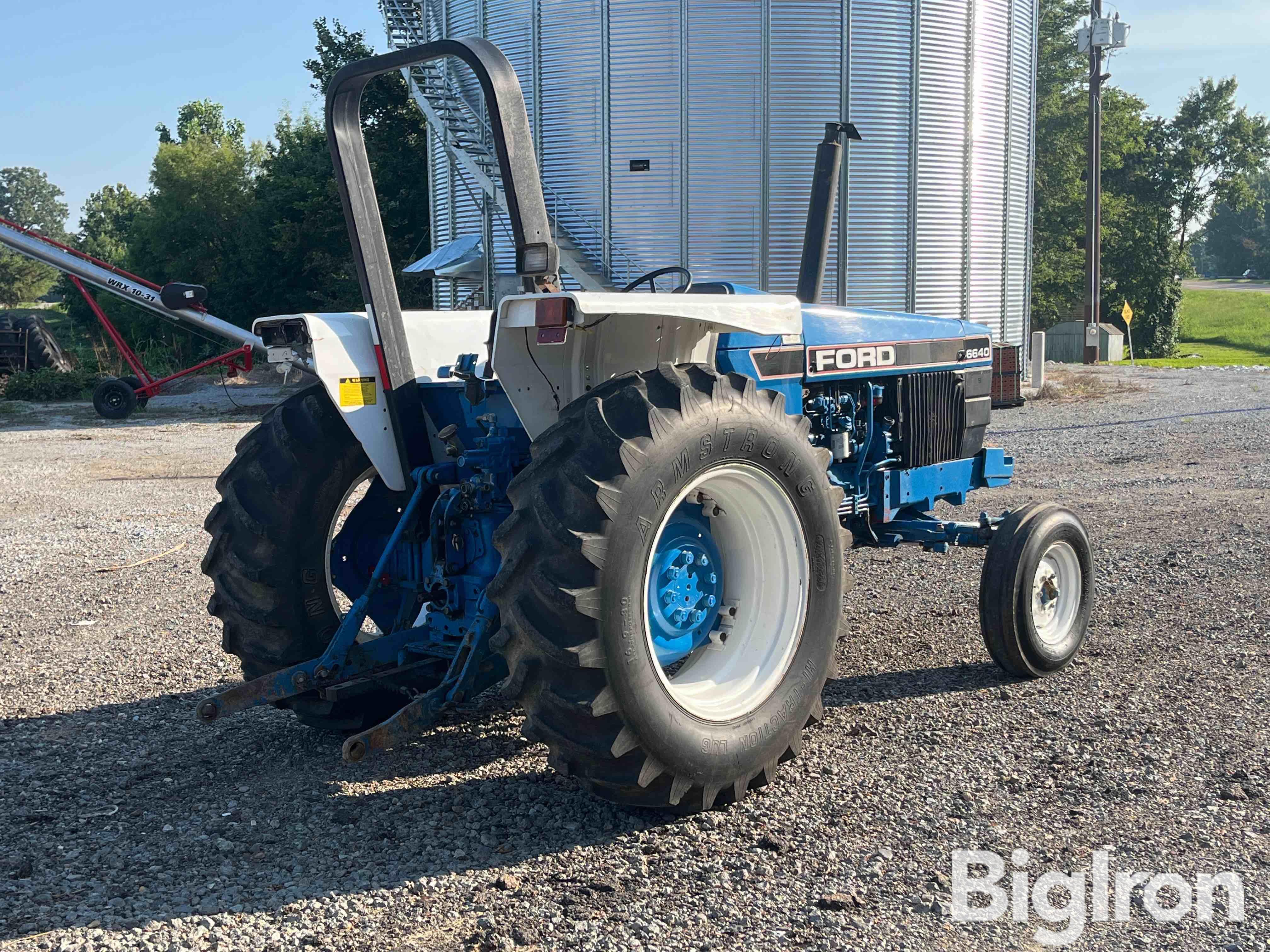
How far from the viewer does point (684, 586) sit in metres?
4.09

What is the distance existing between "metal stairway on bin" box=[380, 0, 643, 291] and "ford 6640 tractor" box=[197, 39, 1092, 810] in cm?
1522

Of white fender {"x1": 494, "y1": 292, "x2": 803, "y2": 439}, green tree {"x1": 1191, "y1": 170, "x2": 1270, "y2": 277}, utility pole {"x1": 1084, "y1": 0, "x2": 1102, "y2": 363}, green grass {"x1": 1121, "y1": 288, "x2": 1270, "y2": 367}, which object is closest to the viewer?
white fender {"x1": 494, "y1": 292, "x2": 803, "y2": 439}

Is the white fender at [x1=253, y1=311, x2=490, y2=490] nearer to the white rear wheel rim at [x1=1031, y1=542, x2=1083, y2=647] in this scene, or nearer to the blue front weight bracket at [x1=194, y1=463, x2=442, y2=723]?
the blue front weight bracket at [x1=194, y1=463, x2=442, y2=723]

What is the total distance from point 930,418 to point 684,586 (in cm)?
244

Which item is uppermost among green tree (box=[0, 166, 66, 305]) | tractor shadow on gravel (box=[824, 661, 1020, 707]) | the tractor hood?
green tree (box=[0, 166, 66, 305])

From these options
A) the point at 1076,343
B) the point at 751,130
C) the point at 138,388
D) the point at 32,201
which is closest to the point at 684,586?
the point at 751,130

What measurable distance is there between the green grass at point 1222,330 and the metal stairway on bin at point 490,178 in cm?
2151

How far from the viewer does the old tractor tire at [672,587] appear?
3.46 meters

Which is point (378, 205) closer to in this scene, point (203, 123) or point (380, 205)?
point (380, 205)

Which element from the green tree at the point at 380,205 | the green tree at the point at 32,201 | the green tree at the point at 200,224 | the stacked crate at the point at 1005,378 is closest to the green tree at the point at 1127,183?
the green tree at the point at 380,205

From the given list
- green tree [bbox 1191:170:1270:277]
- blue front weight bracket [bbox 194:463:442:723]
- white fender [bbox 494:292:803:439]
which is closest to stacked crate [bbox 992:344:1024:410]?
white fender [bbox 494:292:803:439]

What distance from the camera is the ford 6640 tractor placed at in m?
3.51

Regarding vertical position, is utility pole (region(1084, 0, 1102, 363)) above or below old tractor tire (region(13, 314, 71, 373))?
above

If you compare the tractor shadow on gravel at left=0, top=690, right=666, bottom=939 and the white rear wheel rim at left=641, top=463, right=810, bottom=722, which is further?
the white rear wheel rim at left=641, top=463, right=810, bottom=722
